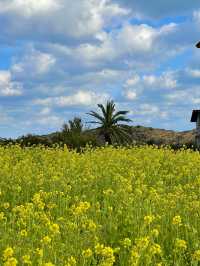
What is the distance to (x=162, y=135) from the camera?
55.8 m

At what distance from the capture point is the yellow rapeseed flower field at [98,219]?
21.0 feet

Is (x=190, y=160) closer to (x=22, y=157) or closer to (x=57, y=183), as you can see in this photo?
(x=22, y=157)

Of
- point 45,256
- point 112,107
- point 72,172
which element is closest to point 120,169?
point 72,172

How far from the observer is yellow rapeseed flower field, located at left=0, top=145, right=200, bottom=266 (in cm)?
641

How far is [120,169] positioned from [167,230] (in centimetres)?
621

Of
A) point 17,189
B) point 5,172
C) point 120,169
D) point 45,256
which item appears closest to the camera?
point 45,256

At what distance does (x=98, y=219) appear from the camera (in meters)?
9.02

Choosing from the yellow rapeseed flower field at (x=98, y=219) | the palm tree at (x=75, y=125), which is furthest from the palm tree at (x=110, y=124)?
the yellow rapeseed flower field at (x=98, y=219)

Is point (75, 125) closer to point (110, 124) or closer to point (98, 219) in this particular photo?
point (110, 124)

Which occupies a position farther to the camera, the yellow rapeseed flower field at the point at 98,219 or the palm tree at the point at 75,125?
the palm tree at the point at 75,125

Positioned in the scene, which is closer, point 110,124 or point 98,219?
point 98,219

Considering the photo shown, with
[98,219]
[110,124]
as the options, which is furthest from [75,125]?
[98,219]

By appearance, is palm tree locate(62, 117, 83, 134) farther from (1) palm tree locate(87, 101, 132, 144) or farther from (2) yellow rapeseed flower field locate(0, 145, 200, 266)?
(2) yellow rapeseed flower field locate(0, 145, 200, 266)

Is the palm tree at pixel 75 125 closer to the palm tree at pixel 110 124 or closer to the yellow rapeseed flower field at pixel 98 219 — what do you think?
the palm tree at pixel 110 124
